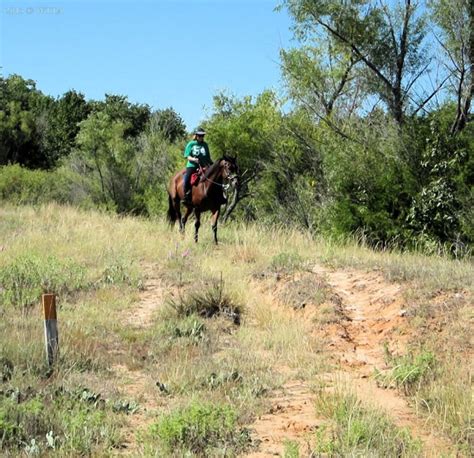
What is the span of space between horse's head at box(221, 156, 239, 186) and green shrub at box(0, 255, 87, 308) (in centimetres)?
460

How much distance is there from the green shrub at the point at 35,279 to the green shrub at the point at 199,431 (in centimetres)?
466

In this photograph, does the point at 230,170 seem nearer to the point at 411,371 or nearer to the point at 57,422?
the point at 411,371

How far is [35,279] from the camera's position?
10.0 m

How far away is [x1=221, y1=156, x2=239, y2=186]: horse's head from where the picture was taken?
14477 mm

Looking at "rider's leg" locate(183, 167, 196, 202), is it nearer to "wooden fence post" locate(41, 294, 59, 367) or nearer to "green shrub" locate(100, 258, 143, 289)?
"green shrub" locate(100, 258, 143, 289)

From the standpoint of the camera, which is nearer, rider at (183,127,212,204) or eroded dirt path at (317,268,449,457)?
eroded dirt path at (317,268,449,457)

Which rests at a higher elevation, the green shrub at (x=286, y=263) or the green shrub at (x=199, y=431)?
the green shrub at (x=286, y=263)

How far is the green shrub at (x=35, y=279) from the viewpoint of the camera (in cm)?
923

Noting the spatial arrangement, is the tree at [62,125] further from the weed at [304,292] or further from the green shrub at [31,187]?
the weed at [304,292]

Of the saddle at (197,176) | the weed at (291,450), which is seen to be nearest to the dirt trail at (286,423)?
the weed at (291,450)

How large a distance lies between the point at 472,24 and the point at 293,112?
25.3 ft

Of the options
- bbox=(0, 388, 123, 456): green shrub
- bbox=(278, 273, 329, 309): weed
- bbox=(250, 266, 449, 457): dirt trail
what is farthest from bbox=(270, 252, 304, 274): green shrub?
bbox=(0, 388, 123, 456): green shrub

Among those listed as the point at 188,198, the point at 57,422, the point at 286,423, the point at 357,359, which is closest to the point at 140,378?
the point at 57,422

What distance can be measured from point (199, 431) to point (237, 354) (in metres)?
2.35
